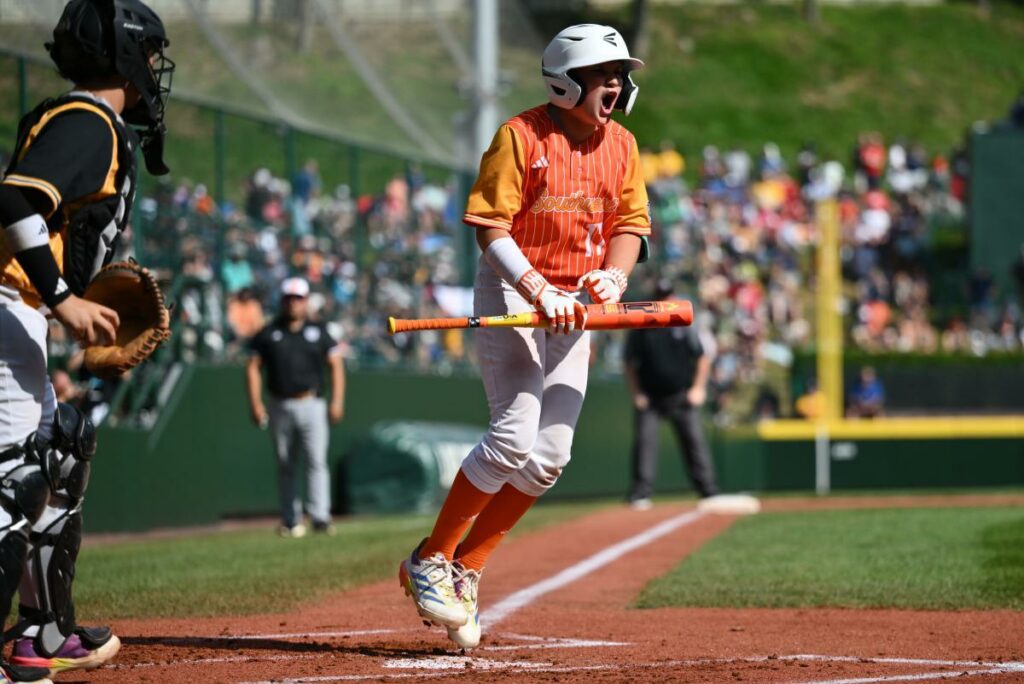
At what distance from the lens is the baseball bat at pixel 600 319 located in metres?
5.52

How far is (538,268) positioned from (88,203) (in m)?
1.76

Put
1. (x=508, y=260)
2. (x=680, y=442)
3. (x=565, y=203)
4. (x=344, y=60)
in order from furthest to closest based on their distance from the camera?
(x=344, y=60) → (x=680, y=442) → (x=565, y=203) → (x=508, y=260)

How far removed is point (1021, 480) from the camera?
26.1 meters

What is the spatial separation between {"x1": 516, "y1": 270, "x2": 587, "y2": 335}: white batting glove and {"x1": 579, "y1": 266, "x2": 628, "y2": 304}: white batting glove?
0.64ft

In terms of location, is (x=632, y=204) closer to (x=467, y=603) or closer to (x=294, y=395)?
(x=467, y=603)

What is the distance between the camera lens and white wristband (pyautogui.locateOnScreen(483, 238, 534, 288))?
5652 millimetres

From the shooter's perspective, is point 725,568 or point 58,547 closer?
point 58,547

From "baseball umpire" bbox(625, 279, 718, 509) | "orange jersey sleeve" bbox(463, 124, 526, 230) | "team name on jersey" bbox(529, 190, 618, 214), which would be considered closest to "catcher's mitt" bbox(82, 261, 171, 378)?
"orange jersey sleeve" bbox(463, 124, 526, 230)

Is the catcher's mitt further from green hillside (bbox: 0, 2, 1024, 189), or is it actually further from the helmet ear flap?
green hillside (bbox: 0, 2, 1024, 189)

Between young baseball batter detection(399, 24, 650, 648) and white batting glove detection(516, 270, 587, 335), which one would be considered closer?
white batting glove detection(516, 270, 587, 335)

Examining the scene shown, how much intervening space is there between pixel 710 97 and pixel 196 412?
4038 cm

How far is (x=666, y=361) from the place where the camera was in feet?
51.6

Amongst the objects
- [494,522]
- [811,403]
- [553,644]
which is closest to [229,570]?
[494,522]

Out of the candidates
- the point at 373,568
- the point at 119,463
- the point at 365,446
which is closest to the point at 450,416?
the point at 365,446
